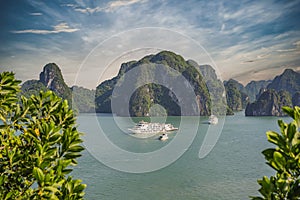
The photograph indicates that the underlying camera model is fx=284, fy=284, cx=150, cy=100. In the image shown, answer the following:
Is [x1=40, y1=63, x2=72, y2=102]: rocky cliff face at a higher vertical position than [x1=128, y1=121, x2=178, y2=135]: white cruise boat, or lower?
higher

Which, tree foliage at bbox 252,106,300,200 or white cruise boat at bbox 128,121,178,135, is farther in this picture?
white cruise boat at bbox 128,121,178,135

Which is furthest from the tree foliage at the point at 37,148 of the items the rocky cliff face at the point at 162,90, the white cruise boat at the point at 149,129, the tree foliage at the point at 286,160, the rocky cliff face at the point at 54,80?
the rocky cliff face at the point at 54,80

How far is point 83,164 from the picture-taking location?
12852 millimetres

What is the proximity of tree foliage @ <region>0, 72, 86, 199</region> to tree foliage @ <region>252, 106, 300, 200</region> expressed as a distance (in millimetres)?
686

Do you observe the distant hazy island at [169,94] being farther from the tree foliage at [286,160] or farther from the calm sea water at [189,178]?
the tree foliage at [286,160]

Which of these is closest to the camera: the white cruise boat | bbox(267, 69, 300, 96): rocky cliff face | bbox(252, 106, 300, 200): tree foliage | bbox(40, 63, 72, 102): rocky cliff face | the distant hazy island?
bbox(252, 106, 300, 200): tree foliage

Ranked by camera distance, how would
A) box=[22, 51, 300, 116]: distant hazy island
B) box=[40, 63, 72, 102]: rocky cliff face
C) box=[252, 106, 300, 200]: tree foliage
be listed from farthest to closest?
box=[40, 63, 72, 102]: rocky cliff face → box=[22, 51, 300, 116]: distant hazy island → box=[252, 106, 300, 200]: tree foliage

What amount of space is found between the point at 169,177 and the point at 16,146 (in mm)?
10119

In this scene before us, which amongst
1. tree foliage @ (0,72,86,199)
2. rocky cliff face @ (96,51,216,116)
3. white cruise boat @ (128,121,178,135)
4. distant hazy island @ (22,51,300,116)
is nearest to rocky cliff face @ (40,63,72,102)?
distant hazy island @ (22,51,300,116)

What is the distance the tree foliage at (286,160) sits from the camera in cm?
78

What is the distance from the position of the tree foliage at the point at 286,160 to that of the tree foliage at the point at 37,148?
27.0 inches

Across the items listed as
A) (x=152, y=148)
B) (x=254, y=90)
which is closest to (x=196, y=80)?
(x=152, y=148)

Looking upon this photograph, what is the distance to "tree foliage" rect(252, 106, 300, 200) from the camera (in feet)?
2.56

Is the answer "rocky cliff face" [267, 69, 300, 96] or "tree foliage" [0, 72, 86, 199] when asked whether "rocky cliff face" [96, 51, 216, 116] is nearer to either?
"rocky cliff face" [267, 69, 300, 96]
